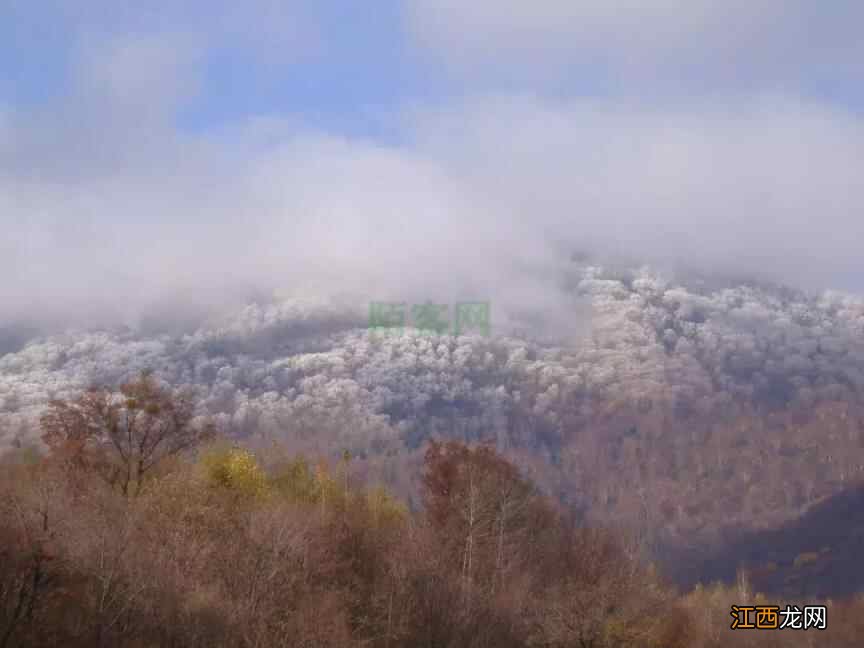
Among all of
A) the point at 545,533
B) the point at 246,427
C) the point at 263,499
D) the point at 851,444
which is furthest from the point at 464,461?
the point at 851,444

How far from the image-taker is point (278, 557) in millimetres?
42125

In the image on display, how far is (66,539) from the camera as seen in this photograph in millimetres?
34594

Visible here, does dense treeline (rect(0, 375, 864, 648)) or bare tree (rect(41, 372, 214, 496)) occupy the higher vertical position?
bare tree (rect(41, 372, 214, 496))

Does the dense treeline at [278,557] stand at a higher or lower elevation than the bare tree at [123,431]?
lower

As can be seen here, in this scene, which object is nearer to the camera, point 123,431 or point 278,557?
point 278,557

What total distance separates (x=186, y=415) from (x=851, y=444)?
158m

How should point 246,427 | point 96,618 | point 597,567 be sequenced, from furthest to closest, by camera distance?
point 246,427
point 597,567
point 96,618

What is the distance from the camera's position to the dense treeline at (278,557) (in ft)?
111

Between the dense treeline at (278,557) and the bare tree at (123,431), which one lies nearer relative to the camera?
the dense treeline at (278,557)

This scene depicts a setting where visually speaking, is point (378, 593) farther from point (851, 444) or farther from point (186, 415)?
point (851, 444)

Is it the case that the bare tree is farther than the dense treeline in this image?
Yes

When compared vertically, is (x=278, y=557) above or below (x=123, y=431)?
below

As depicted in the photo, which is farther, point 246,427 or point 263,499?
point 246,427

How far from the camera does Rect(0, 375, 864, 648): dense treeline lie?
33.9 metres
